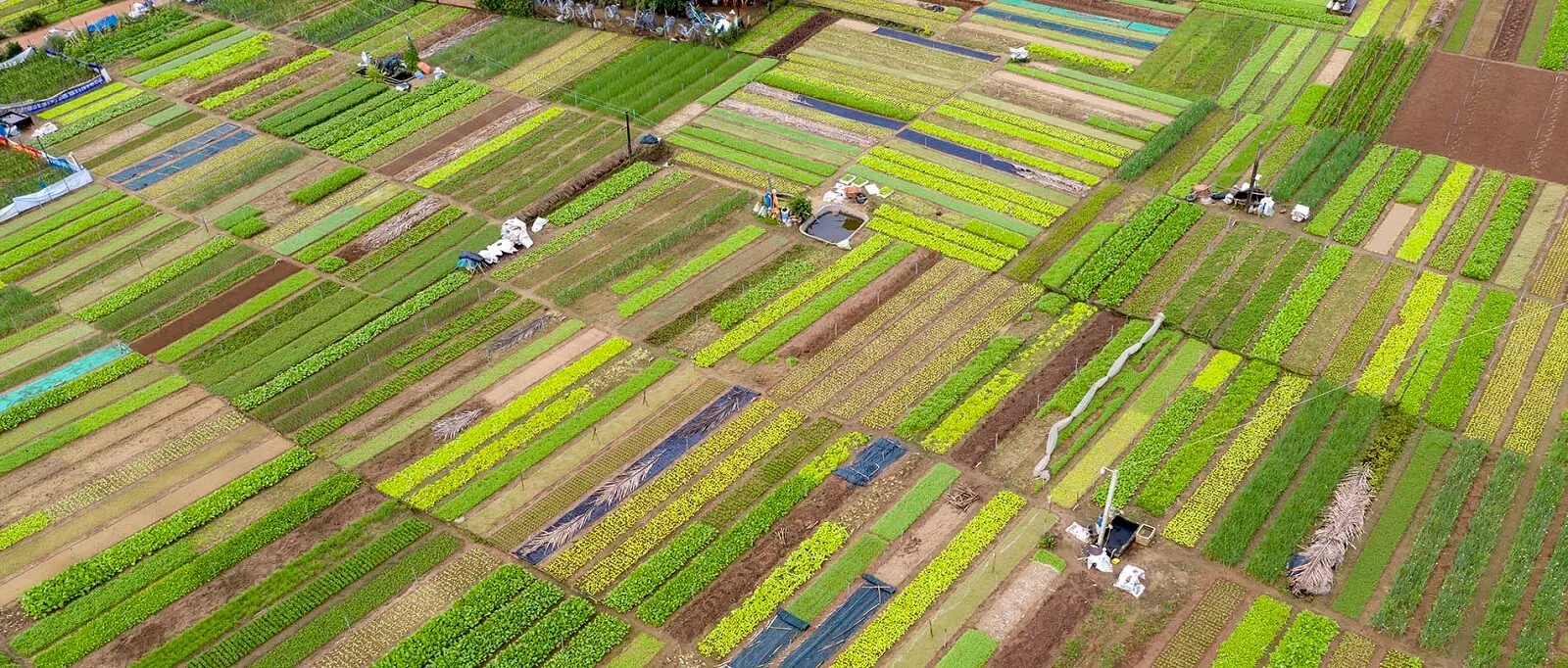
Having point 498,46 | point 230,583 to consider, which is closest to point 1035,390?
point 230,583

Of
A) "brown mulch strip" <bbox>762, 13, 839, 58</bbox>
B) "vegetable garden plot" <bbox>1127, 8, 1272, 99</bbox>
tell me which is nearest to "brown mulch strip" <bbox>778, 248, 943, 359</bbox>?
"vegetable garden plot" <bbox>1127, 8, 1272, 99</bbox>

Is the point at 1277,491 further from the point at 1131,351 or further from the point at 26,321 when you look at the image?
the point at 26,321

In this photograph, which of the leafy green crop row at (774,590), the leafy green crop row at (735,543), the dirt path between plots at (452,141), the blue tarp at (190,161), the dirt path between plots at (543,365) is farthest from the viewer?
the dirt path between plots at (452,141)

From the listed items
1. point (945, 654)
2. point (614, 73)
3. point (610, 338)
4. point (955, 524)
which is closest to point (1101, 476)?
point (955, 524)

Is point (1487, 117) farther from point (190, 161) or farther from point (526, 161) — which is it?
point (190, 161)

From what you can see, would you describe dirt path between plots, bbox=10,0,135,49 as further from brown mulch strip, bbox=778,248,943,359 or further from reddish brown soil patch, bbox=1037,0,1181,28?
reddish brown soil patch, bbox=1037,0,1181,28

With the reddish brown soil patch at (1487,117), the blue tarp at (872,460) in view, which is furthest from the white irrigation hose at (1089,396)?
the reddish brown soil patch at (1487,117)

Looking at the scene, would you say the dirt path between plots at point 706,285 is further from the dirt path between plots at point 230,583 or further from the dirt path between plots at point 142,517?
the dirt path between plots at point 142,517
